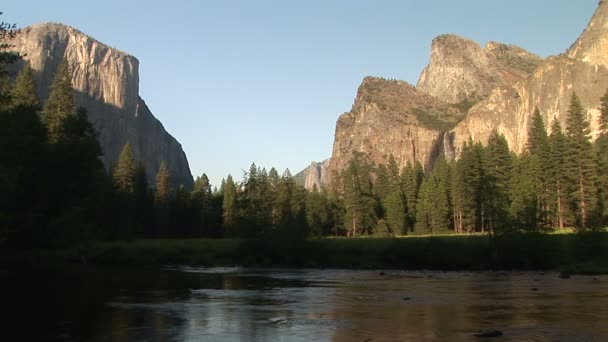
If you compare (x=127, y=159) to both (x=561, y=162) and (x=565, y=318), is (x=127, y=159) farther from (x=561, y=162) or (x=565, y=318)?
(x=565, y=318)

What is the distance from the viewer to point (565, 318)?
1644 cm

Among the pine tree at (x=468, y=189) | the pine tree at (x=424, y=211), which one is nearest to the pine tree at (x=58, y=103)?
Answer: the pine tree at (x=468, y=189)

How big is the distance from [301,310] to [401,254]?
2892cm

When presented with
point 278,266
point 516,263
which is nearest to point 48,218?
point 278,266

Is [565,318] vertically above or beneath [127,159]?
beneath

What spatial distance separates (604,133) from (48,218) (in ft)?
295

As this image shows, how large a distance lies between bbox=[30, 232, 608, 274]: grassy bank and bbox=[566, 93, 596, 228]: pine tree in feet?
89.5

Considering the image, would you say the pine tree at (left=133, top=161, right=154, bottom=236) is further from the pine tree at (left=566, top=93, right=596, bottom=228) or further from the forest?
the pine tree at (left=566, top=93, right=596, bottom=228)

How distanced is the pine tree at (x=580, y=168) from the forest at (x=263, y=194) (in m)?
0.19

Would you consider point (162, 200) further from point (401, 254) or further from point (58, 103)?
point (401, 254)

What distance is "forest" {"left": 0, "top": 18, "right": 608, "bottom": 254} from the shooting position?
44.0m

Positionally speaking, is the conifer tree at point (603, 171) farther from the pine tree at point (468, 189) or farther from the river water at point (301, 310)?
the river water at point (301, 310)

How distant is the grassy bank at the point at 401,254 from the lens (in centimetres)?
4272

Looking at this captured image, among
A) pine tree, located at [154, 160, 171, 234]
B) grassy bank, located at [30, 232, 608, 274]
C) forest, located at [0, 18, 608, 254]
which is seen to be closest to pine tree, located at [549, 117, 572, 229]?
forest, located at [0, 18, 608, 254]
